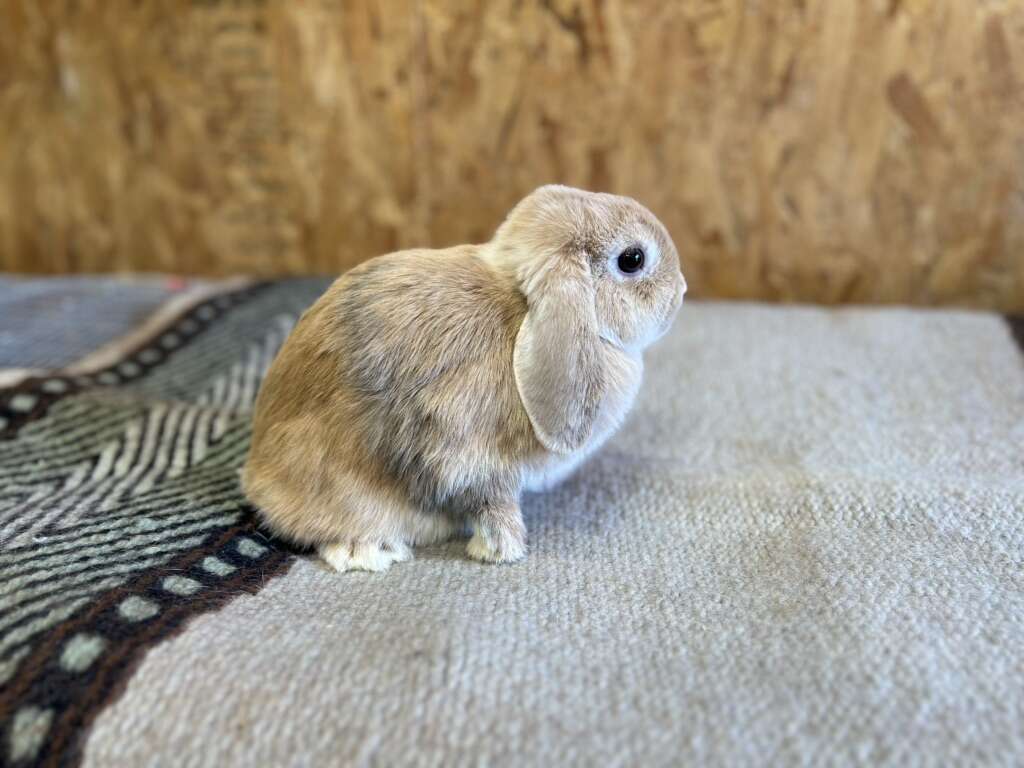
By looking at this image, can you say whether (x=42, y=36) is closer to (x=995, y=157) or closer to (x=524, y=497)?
(x=524, y=497)

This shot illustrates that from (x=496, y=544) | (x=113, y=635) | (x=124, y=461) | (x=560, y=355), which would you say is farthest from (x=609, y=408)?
(x=124, y=461)

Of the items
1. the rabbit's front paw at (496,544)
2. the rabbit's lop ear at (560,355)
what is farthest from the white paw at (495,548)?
the rabbit's lop ear at (560,355)

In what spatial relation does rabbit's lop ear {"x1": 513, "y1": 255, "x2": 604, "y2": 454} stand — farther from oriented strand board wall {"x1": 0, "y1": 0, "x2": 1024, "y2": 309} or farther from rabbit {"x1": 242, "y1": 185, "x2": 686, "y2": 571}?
oriented strand board wall {"x1": 0, "y1": 0, "x2": 1024, "y2": 309}

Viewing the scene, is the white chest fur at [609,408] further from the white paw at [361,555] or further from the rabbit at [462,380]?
the white paw at [361,555]

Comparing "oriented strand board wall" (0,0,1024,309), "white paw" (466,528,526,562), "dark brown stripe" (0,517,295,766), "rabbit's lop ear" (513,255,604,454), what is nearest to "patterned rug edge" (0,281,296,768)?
"dark brown stripe" (0,517,295,766)

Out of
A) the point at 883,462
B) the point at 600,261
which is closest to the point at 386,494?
the point at 600,261
